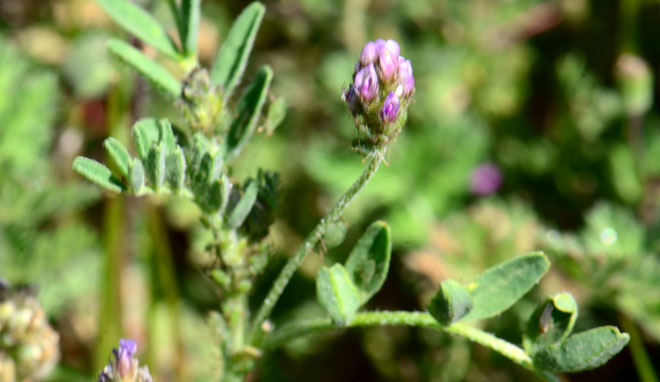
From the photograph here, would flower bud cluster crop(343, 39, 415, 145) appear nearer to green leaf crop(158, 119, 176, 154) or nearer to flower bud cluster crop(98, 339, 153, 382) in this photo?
green leaf crop(158, 119, 176, 154)

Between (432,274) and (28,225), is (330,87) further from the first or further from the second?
(28,225)

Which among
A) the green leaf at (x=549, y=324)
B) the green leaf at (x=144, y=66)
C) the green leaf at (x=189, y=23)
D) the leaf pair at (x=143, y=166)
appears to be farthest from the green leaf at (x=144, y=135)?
the green leaf at (x=549, y=324)

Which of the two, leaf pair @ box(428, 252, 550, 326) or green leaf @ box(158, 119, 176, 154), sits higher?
green leaf @ box(158, 119, 176, 154)

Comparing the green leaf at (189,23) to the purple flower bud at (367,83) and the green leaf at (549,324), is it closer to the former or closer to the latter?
the purple flower bud at (367,83)

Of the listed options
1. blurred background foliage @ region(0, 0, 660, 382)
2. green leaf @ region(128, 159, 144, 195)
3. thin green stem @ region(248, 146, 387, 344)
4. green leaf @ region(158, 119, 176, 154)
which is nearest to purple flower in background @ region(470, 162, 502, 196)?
blurred background foliage @ region(0, 0, 660, 382)

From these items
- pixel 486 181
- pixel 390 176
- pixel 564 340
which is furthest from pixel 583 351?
pixel 486 181

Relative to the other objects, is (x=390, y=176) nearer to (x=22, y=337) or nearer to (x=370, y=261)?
(x=370, y=261)
